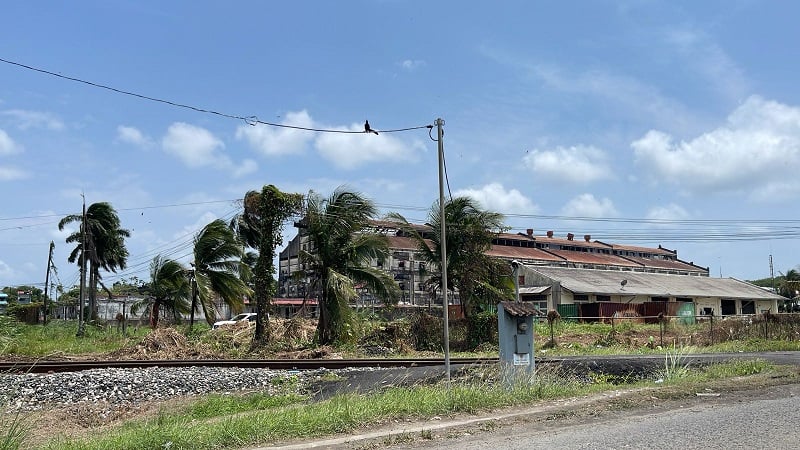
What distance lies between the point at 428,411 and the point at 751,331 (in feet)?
69.5

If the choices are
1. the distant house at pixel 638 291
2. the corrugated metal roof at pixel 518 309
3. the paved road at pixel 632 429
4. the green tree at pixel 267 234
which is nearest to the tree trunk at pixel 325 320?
the green tree at pixel 267 234

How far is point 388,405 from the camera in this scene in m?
9.73

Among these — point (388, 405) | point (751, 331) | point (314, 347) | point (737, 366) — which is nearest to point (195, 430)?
point (388, 405)

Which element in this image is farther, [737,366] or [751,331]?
[751,331]

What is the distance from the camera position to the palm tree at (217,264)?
33322 mm

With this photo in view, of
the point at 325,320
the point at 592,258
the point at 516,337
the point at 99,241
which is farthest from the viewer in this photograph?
the point at 592,258

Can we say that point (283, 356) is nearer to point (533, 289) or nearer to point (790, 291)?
point (533, 289)

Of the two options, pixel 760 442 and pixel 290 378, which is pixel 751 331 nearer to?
pixel 290 378

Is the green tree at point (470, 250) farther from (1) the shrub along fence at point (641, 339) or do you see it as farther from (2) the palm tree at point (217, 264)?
(2) the palm tree at point (217, 264)

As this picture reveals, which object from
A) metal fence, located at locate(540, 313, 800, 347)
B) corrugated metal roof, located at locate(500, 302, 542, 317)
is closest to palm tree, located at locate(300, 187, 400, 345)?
metal fence, located at locate(540, 313, 800, 347)

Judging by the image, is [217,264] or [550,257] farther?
[550,257]

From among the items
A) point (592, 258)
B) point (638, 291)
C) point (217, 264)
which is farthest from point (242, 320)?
point (592, 258)

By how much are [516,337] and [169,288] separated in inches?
1002

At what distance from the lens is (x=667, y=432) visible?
8.12m
